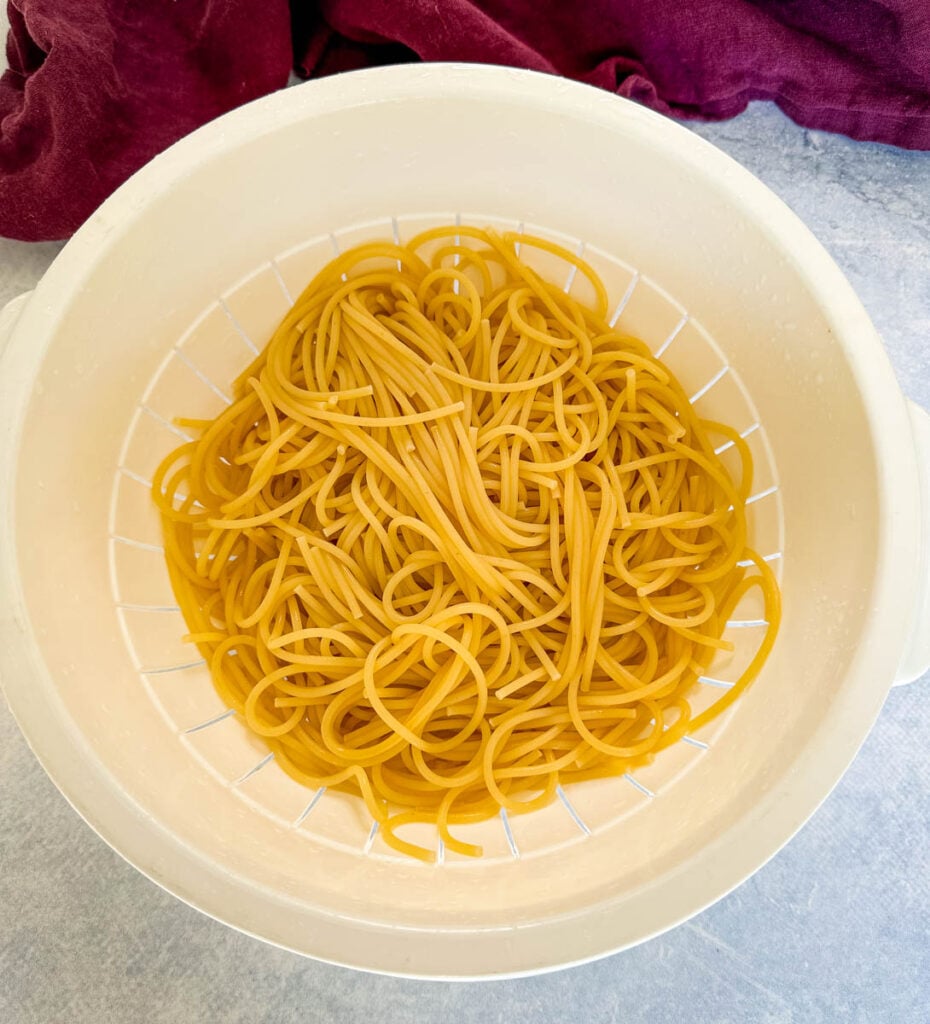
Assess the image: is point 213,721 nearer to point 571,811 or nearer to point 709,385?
point 571,811

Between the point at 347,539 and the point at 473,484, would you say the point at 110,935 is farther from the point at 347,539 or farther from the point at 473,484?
the point at 473,484

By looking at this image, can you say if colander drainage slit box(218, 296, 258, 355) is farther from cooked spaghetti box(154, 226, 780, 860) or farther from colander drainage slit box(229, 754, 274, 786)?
colander drainage slit box(229, 754, 274, 786)

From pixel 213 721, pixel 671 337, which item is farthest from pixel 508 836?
pixel 671 337

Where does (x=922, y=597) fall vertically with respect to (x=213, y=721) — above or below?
above

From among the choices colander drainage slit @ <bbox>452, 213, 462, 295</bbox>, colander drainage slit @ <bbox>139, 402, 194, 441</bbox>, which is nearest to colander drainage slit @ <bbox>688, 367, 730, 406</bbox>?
colander drainage slit @ <bbox>452, 213, 462, 295</bbox>

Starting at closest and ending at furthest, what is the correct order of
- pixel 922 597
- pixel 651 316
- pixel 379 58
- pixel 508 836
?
pixel 922 597, pixel 508 836, pixel 651 316, pixel 379 58

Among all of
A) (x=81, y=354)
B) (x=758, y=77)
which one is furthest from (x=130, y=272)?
(x=758, y=77)

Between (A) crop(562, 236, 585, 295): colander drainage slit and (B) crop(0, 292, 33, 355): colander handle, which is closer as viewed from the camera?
(B) crop(0, 292, 33, 355): colander handle
